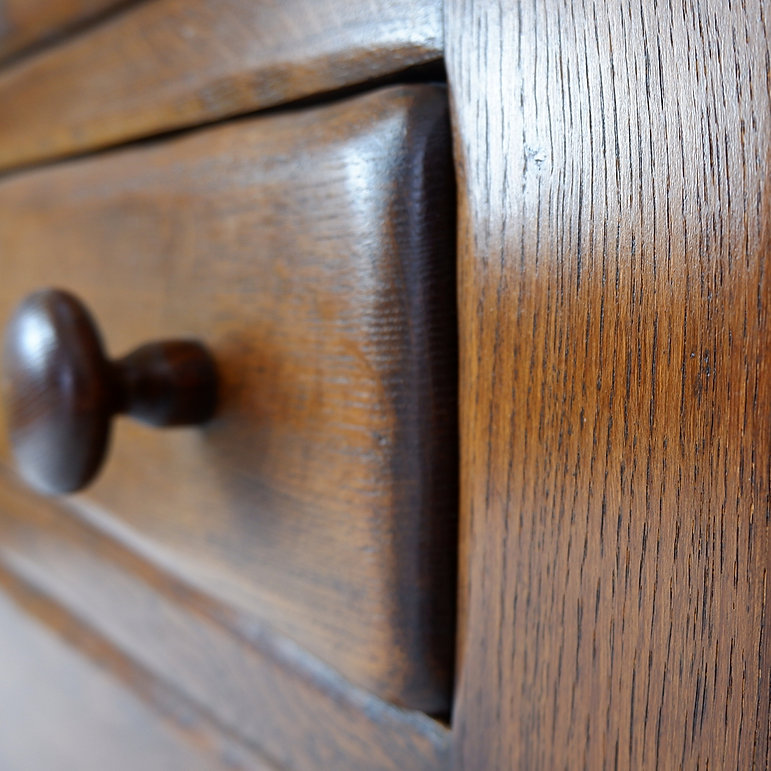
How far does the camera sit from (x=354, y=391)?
195 millimetres

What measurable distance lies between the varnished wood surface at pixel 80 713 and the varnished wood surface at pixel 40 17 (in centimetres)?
23

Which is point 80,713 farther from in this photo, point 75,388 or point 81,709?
point 75,388

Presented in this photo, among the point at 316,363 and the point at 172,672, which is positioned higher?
the point at 316,363

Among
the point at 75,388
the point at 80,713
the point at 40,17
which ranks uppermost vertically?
the point at 40,17

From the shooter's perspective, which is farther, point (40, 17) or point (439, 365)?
point (40, 17)

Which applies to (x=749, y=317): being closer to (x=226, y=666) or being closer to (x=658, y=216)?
(x=658, y=216)

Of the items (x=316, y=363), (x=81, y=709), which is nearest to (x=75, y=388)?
(x=316, y=363)

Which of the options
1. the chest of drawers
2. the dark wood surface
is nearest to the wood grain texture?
the chest of drawers

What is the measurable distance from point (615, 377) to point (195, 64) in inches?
6.1

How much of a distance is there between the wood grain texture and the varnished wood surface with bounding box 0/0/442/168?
23 millimetres

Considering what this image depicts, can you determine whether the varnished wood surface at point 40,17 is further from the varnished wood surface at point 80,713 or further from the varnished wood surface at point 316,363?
the varnished wood surface at point 80,713

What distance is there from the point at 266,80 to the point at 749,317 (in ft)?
0.46

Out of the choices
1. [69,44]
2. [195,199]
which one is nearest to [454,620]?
[195,199]

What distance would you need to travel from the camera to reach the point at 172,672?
0.96 ft
